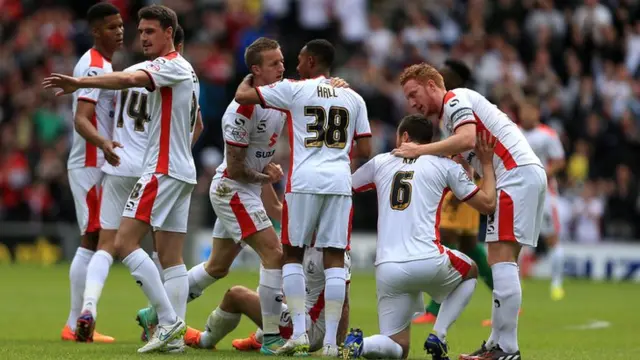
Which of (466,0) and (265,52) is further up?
(466,0)

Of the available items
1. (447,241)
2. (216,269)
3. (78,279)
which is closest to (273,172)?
(216,269)

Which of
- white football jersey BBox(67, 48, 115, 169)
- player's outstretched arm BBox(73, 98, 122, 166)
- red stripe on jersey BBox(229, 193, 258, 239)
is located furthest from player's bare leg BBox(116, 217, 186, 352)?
white football jersey BBox(67, 48, 115, 169)

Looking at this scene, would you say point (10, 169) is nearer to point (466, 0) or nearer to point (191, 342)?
point (466, 0)

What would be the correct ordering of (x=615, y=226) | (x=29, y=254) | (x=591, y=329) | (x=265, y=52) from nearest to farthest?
(x=265, y=52) < (x=591, y=329) < (x=615, y=226) < (x=29, y=254)

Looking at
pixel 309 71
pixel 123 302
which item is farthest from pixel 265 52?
pixel 123 302

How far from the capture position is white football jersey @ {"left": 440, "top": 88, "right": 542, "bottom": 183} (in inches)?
368

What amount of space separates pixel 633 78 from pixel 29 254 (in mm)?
13248

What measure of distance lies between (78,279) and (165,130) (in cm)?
243

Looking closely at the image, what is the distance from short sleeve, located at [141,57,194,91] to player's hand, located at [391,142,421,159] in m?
1.83

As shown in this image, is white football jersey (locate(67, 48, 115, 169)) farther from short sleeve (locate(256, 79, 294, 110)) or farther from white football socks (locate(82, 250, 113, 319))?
short sleeve (locate(256, 79, 294, 110))

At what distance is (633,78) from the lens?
25562 millimetres

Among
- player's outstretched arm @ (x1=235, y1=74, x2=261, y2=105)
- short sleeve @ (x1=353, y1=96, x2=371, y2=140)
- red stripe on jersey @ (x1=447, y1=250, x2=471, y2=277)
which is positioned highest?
player's outstretched arm @ (x1=235, y1=74, x2=261, y2=105)

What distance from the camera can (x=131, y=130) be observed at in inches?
436

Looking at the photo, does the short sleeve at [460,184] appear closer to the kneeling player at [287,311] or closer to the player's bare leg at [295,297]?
the kneeling player at [287,311]
